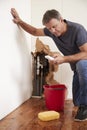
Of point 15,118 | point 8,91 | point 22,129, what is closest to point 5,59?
point 8,91

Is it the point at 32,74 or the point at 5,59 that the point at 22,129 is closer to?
the point at 5,59

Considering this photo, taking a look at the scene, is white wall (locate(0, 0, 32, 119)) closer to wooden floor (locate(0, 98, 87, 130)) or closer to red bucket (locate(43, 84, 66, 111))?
wooden floor (locate(0, 98, 87, 130))

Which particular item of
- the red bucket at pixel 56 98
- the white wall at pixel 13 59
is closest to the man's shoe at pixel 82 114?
the red bucket at pixel 56 98

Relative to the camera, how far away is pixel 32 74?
2.75m

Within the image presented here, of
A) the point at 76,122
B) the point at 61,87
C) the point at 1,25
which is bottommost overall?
the point at 76,122

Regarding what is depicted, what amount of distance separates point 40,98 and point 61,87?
15.6 inches

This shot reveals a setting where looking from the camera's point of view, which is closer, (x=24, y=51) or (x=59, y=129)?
(x=59, y=129)

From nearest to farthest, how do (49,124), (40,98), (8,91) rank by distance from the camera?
(49,124) → (8,91) → (40,98)

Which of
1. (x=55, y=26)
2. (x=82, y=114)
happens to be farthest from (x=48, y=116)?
(x=55, y=26)

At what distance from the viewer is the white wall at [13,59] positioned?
1.91m

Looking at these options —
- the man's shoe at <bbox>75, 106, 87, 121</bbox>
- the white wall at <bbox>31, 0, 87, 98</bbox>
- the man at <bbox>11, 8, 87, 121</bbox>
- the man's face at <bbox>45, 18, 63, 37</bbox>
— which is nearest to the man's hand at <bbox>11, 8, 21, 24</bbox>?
the man at <bbox>11, 8, 87, 121</bbox>

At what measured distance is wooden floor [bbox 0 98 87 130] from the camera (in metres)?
1.69

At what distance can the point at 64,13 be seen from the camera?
2686 millimetres

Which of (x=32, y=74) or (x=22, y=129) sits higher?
(x=32, y=74)
